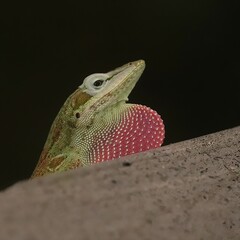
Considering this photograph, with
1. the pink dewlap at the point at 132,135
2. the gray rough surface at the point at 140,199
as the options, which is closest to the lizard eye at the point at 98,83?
the pink dewlap at the point at 132,135

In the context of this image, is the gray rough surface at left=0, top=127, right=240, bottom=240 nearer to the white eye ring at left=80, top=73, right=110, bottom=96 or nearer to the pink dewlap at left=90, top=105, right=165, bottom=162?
the pink dewlap at left=90, top=105, right=165, bottom=162

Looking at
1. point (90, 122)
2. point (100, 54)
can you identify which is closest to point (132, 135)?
point (90, 122)

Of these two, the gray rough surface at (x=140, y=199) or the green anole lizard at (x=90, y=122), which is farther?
the green anole lizard at (x=90, y=122)

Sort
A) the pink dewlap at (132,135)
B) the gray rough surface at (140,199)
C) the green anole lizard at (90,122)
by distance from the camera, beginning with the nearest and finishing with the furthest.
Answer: the gray rough surface at (140,199) → the pink dewlap at (132,135) → the green anole lizard at (90,122)

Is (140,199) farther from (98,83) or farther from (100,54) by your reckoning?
(100,54)

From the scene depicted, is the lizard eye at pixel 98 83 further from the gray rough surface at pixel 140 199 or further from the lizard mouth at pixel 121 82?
the gray rough surface at pixel 140 199

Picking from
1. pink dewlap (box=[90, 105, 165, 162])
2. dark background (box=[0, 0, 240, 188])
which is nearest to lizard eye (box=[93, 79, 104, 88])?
pink dewlap (box=[90, 105, 165, 162])

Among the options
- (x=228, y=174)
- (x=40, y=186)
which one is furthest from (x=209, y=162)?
(x=40, y=186)
